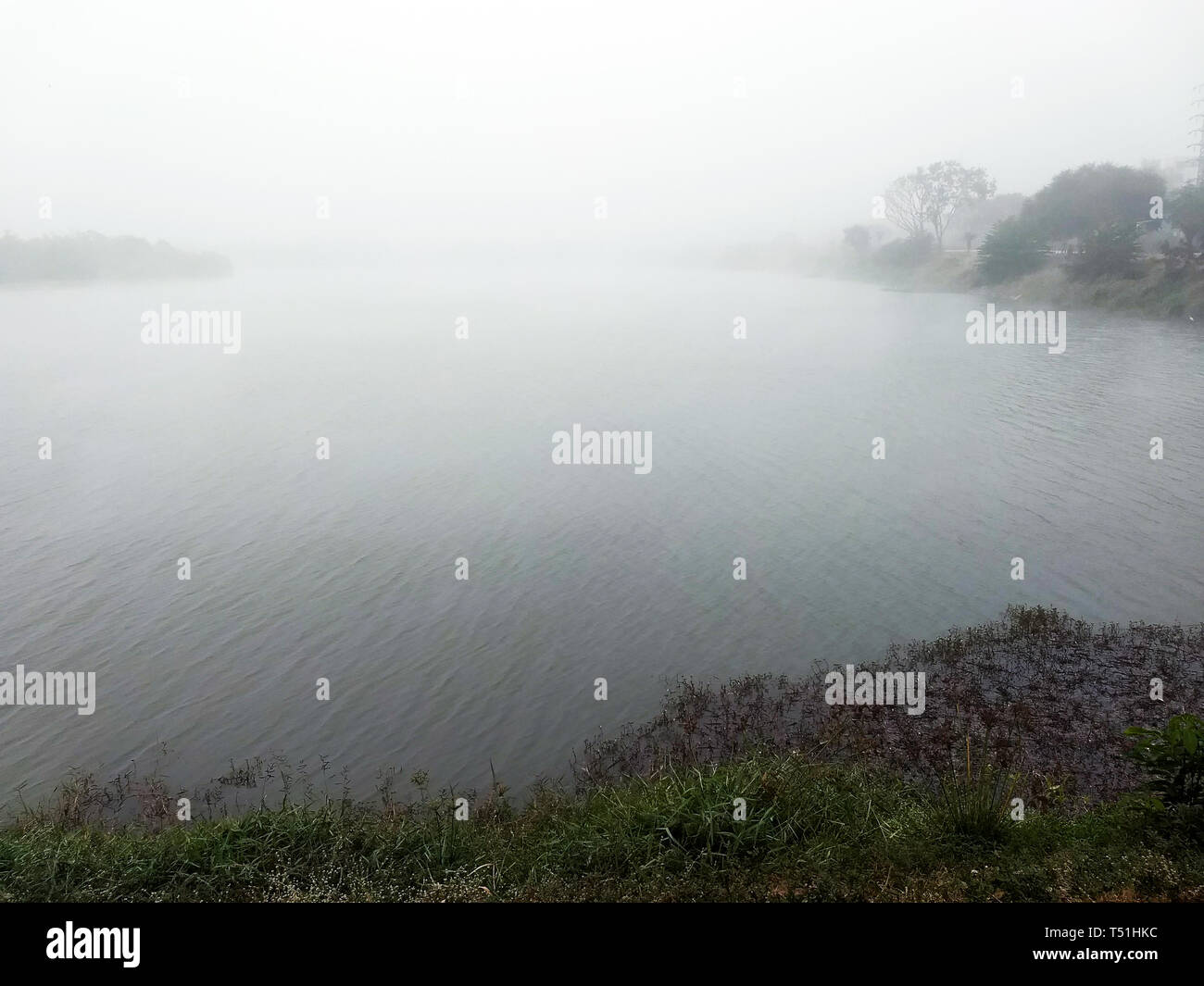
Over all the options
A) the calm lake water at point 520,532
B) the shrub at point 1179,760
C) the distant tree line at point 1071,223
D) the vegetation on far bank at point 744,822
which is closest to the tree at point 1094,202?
the distant tree line at point 1071,223

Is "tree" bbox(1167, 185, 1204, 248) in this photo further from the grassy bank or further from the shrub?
the shrub

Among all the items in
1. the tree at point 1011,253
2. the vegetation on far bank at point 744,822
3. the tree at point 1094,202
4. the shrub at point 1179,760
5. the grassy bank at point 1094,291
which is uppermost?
the tree at point 1094,202

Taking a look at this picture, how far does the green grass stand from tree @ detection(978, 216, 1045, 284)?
236 feet

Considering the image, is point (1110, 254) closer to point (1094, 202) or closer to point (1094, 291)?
point (1094, 291)

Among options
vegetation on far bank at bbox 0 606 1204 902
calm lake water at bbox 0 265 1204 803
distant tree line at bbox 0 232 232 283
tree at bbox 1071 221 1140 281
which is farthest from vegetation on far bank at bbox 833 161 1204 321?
distant tree line at bbox 0 232 232 283

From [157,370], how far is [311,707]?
135ft

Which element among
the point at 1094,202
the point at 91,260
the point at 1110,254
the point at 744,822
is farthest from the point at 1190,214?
the point at 91,260

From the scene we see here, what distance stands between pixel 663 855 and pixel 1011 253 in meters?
76.1

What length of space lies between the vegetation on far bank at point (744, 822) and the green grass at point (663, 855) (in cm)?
3

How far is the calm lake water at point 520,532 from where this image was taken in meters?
14.9

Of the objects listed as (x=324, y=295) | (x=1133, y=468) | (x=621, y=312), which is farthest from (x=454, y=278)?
(x=1133, y=468)

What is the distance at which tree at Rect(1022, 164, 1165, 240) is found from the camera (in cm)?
7425

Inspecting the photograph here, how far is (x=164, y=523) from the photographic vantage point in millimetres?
23734

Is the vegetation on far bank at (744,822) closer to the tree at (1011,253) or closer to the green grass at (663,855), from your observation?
the green grass at (663,855)
